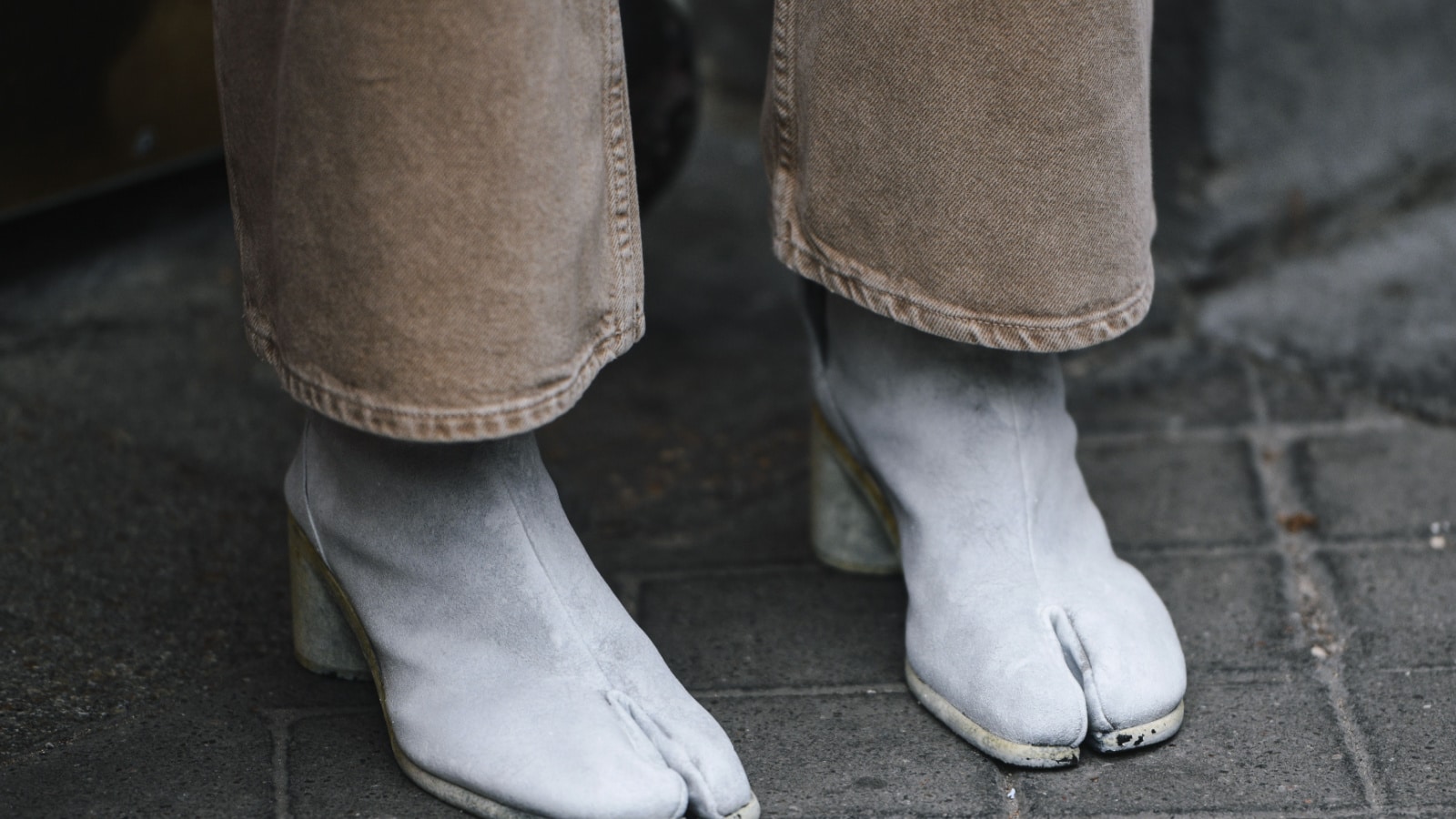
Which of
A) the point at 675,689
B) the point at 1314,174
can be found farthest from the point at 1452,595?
the point at 1314,174

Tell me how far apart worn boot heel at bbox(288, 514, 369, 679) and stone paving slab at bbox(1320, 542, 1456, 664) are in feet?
2.38

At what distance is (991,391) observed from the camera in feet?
3.25

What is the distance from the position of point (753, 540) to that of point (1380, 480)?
0.59 metres

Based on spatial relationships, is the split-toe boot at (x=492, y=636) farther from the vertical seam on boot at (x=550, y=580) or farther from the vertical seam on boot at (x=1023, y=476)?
the vertical seam on boot at (x=1023, y=476)

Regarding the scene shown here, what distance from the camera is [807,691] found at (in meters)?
1.00

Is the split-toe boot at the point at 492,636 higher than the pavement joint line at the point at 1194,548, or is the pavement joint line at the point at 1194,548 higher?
the split-toe boot at the point at 492,636

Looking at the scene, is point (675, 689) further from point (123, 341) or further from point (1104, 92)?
point (123, 341)

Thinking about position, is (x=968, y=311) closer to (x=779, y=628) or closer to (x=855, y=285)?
(x=855, y=285)

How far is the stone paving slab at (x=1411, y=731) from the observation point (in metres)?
0.87

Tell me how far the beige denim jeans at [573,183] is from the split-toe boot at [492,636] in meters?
0.12

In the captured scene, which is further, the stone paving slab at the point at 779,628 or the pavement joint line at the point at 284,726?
the stone paving slab at the point at 779,628

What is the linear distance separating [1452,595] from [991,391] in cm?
43

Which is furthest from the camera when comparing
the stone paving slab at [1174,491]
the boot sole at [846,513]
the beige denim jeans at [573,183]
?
the stone paving slab at [1174,491]


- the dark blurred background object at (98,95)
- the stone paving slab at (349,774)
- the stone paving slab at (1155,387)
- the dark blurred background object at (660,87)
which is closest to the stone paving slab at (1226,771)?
the stone paving slab at (349,774)
